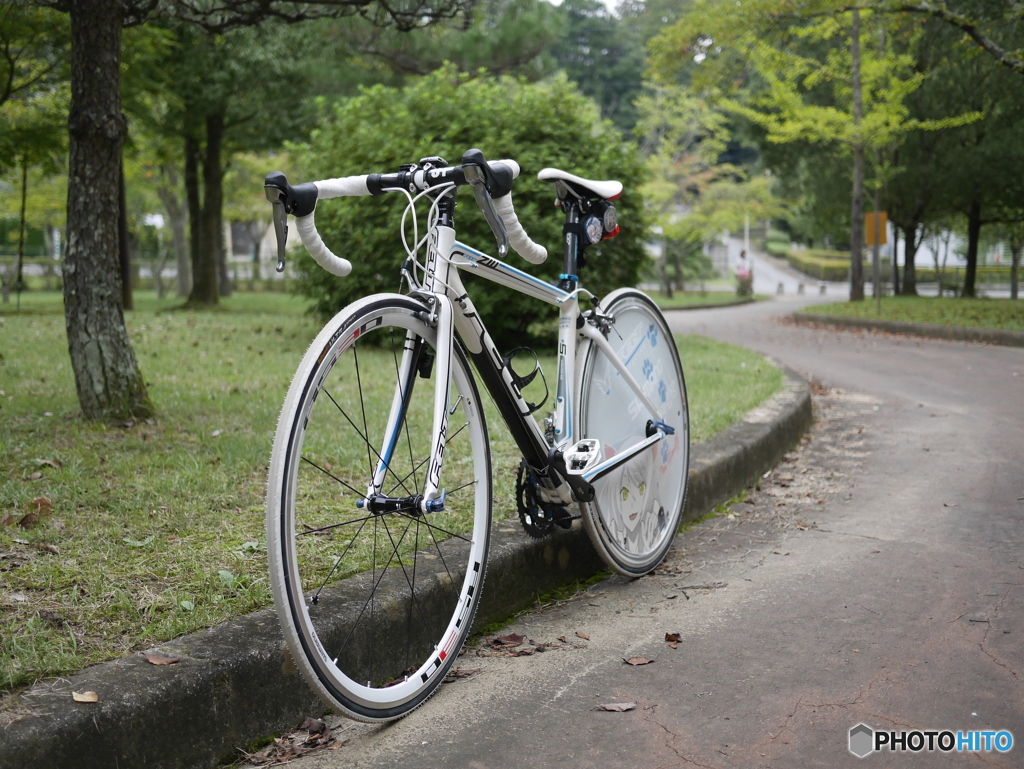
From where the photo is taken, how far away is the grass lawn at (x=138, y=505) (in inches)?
96.9

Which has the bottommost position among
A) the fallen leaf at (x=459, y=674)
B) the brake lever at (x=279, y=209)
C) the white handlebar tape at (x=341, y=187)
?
the fallen leaf at (x=459, y=674)

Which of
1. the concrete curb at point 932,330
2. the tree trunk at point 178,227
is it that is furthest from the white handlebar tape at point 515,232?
the tree trunk at point 178,227

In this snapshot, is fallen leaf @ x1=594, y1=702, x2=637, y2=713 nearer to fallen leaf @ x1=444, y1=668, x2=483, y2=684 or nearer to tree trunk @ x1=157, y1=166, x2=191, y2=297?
fallen leaf @ x1=444, y1=668, x2=483, y2=684

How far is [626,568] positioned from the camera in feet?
11.2

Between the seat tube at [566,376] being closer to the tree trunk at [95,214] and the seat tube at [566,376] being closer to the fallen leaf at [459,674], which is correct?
the fallen leaf at [459,674]

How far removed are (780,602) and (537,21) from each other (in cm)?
1796

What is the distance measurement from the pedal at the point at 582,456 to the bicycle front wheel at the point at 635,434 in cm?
13

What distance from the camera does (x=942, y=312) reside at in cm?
1806

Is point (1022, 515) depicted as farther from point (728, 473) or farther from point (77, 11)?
point (77, 11)

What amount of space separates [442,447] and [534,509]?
2.36 feet

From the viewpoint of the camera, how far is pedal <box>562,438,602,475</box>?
10.1 ft

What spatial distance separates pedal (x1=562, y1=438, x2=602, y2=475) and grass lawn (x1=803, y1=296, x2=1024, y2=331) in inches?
515

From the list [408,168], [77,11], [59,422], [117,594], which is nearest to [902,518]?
[408,168]

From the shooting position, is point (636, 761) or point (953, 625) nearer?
point (636, 761)
